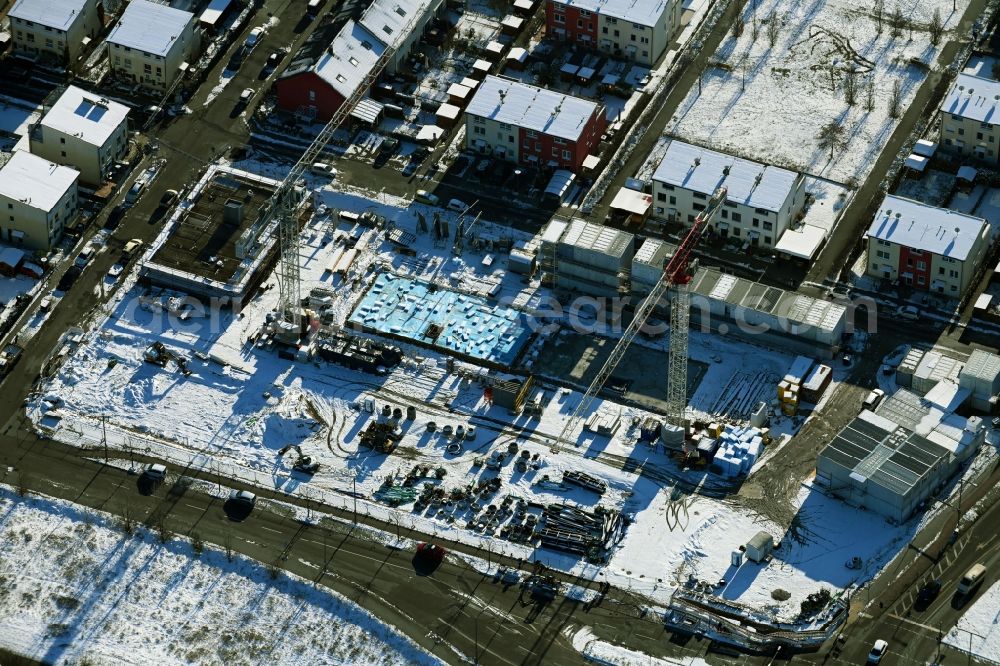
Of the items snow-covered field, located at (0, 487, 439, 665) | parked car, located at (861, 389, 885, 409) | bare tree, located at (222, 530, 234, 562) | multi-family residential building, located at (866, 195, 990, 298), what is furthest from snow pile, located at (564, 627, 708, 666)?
multi-family residential building, located at (866, 195, 990, 298)

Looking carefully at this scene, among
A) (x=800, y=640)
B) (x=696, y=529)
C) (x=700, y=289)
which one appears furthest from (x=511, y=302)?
(x=800, y=640)

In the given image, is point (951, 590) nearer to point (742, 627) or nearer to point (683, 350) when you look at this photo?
point (742, 627)

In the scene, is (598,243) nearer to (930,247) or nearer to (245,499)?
(930,247)

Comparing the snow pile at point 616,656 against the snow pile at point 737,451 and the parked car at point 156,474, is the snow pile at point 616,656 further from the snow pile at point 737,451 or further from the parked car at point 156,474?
the parked car at point 156,474

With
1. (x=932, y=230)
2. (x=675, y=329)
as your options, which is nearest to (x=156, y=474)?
(x=675, y=329)

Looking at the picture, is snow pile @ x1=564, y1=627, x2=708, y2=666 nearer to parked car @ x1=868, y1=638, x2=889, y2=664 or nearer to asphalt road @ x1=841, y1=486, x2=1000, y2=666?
asphalt road @ x1=841, y1=486, x2=1000, y2=666

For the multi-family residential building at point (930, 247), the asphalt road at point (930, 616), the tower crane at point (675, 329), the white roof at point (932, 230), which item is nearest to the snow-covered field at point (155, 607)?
the tower crane at point (675, 329)
